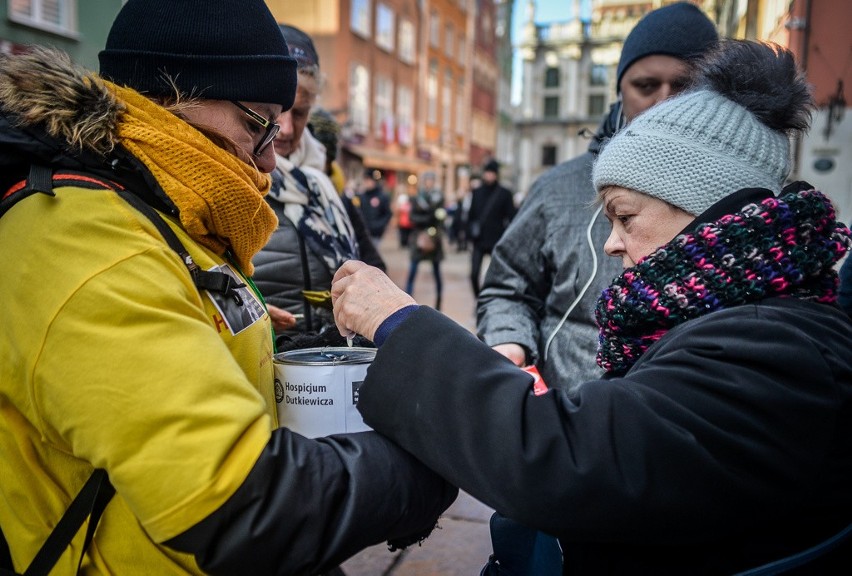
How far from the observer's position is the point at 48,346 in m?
0.93

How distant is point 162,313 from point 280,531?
36cm

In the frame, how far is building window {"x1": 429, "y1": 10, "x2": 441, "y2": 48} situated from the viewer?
30.3 m

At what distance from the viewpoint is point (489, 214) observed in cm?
889

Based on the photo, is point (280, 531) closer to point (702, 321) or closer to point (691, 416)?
point (691, 416)

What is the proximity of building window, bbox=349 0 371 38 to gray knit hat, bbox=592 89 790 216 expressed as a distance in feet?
75.5

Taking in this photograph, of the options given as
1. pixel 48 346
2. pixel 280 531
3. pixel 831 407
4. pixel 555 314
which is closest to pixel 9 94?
pixel 48 346

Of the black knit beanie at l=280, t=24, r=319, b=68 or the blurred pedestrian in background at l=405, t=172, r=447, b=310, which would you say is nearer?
the black knit beanie at l=280, t=24, r=319, b=68

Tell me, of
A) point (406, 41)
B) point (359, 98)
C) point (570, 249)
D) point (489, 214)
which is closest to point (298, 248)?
point (570, 249)

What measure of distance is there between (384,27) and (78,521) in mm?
26461

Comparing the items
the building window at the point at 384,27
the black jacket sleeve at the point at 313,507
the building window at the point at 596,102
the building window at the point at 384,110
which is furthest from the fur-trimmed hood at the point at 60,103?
the building window at the point at 596,102

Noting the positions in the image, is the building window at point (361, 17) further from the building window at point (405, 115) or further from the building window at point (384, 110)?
the building window at point (405, 115)

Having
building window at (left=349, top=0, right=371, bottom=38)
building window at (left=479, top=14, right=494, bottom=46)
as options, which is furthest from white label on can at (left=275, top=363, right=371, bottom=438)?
building window at (left=479, top=14, right=494, bottom=46)

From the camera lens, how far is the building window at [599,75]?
4409cm

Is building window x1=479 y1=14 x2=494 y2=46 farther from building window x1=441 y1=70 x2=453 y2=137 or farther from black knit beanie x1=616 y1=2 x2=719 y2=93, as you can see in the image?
black knit beanie x1=616 y1=2 x2=719 y2=93
